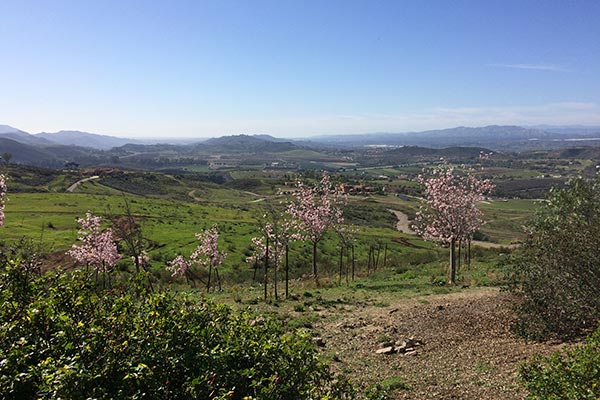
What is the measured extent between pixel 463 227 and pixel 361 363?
18.6 metres

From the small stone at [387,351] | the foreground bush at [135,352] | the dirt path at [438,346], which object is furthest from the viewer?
the small stone at [387,351]

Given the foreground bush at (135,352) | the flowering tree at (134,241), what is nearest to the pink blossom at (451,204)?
the flowering tree at (134,241)

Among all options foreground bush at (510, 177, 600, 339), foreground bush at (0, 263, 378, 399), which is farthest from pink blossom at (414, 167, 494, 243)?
foreground bush at (0, 263, 378, 399)

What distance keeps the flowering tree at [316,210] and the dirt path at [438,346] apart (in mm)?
12353

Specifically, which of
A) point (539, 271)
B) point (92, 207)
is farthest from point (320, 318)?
point (92, 207)

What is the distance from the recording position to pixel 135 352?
528cm

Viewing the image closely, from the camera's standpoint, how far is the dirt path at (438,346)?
38.2 feet

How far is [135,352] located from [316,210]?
28824 millimetres

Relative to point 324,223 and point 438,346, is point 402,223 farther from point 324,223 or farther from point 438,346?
point 438,346

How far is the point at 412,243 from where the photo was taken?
74688 mm

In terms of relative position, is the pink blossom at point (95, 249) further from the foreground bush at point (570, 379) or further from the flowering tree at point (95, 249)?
the foreground bush at point (570, 379)

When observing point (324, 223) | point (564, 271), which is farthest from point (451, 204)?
point (564, 271)

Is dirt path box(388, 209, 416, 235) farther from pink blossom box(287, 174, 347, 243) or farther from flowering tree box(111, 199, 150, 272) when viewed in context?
flowering tree box(111, 199, 150, 272)

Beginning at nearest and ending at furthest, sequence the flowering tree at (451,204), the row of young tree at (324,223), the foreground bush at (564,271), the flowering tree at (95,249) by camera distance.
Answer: the foreground bush at (564,271)
the row of young tree at (324,223)
the flowering tree at (95,249)
the flowering tree at (451,204)
